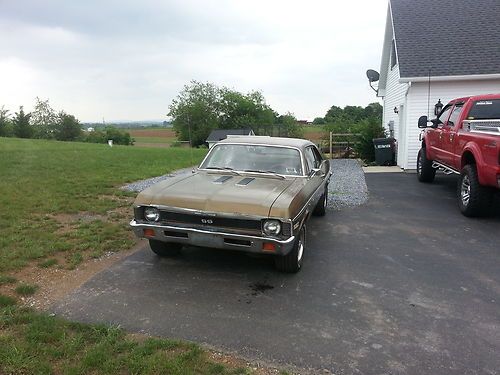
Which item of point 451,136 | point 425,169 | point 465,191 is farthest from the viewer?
point 425,169

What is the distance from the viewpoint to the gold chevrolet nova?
396cm

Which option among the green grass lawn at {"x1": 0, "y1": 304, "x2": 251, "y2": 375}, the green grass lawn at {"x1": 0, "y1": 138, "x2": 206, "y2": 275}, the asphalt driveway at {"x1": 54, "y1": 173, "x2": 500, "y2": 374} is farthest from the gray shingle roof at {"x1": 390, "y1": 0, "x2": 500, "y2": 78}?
the green grass lawn at {"x1": 0, "y1": 304, "x2": 251, "y2": 375}

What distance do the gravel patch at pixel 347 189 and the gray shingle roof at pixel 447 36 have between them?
3.39 m

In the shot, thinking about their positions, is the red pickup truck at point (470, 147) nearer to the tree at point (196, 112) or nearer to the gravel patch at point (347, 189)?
the gravel patch at point (347, 189)

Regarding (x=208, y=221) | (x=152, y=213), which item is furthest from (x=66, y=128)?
(x=208, y=221)

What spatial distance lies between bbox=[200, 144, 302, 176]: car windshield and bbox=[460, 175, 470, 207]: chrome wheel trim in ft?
11.3

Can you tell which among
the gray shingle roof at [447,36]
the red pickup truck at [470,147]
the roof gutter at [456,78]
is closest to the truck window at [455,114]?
the red pickup truck at [470,147]

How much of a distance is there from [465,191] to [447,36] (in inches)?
346

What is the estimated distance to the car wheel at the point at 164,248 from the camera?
15.8 feet

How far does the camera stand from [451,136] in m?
8.21

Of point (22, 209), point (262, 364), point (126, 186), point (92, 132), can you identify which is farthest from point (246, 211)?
point (92, 132)

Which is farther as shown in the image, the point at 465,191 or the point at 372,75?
the point at 372,75

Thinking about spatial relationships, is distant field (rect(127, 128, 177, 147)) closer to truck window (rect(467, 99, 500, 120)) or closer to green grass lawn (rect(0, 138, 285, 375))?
green grass lawn (rect(0, 138, 285, 375))

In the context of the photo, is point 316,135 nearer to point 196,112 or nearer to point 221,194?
point 221,194
